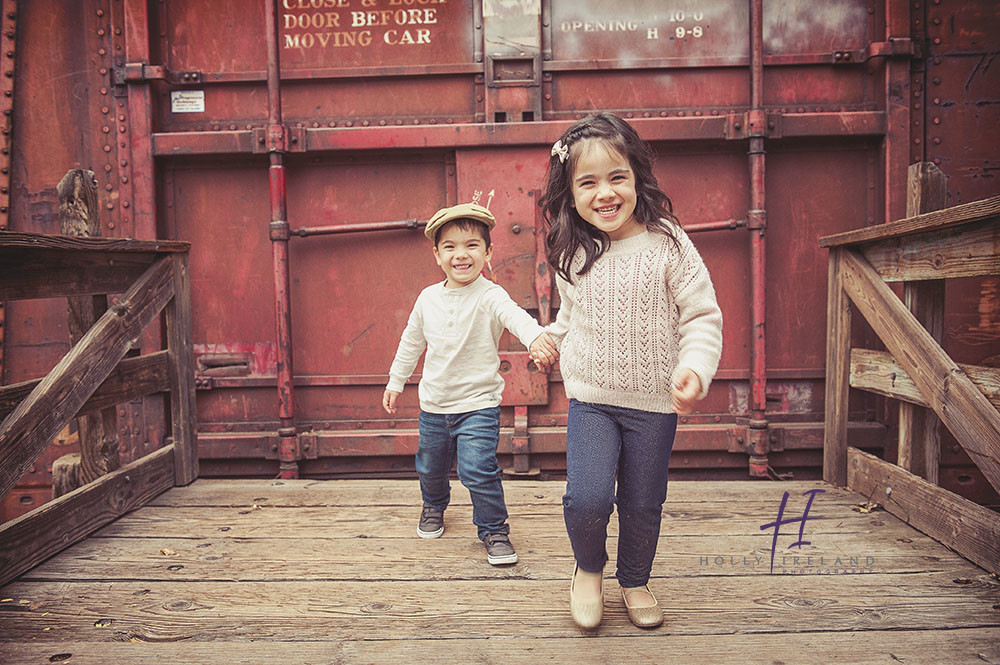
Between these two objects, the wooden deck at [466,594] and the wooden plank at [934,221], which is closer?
the wooden deck at [466,594]

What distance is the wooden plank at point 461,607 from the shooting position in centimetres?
186

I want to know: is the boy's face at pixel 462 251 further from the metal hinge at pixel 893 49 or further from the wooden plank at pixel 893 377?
the metal hinge at pixel 893 49

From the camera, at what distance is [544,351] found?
2.04 m

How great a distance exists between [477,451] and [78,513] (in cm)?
152

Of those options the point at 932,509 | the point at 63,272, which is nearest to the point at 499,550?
the point at 932,509

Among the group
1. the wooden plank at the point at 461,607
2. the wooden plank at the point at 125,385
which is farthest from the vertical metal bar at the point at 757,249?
the wooden plank at the point at 125,385

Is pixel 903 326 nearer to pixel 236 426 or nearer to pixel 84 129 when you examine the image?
pixel 236 426

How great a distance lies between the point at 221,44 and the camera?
3.75 meters

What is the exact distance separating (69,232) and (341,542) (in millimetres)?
1674

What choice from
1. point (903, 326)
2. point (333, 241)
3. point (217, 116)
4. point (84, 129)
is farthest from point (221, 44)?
point (903, 326)

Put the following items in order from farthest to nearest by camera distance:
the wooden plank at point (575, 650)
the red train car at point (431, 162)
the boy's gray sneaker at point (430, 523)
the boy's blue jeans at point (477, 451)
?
1. the red train car at point (431, 162)
2. the boy's gray sneaker at point (430, 523)
3. the boy's blue jeans at point (477, 451)
4. the wooden plank at point (575, 650)

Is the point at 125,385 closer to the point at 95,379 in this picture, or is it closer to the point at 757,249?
the point at 95,379

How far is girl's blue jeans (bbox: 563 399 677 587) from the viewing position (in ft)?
6.10
